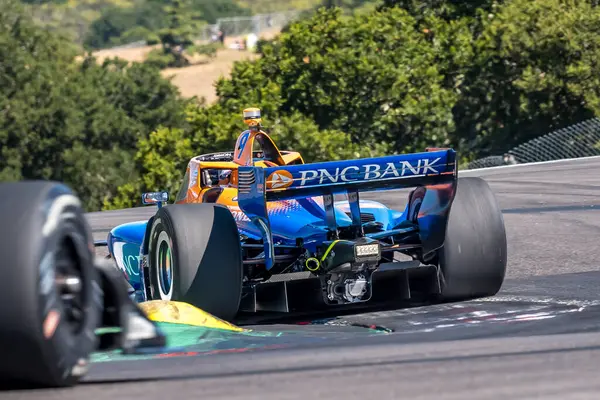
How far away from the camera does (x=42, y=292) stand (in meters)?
3.41

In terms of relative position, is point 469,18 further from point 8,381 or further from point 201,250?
point 8,381

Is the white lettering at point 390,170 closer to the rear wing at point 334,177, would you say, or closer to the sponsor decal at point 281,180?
the rear wing at point 334,177

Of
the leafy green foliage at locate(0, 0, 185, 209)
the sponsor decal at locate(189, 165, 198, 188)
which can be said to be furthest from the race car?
the leafy green foliage at locate(0, 0, 185, 209)

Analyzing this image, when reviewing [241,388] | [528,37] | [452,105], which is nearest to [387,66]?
[452,105]

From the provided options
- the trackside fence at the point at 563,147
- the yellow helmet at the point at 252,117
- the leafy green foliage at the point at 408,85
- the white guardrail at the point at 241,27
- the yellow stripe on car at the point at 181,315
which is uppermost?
the white guardrail at the point at 241,27

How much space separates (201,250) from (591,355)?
343 centimetres

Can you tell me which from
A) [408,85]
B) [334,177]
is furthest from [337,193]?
[408,85]

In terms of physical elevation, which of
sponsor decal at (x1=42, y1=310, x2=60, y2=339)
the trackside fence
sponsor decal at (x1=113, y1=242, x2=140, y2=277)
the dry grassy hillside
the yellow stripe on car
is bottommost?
the yellow stripe on car

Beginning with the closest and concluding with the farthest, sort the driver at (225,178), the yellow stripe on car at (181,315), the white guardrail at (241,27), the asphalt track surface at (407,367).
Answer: the asphalt track surface at (407,367) < the yellow stripe on car at (181,315) < the driver at (225,178) < the white guardrail at (241,27)

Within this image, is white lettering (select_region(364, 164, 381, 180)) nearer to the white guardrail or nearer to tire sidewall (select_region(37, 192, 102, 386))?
tire sidewall (select_region(37, 192, 102, 386))

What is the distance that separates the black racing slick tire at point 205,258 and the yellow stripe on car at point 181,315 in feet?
1.90

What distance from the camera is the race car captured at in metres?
7.04

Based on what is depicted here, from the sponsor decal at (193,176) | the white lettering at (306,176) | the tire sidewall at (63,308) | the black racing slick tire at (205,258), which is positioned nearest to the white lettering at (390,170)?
the white lettering at (306,176)

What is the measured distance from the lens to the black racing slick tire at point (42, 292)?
132 inches
